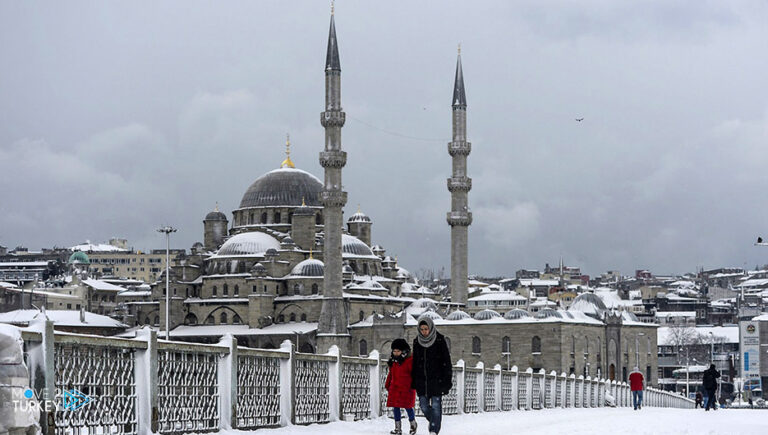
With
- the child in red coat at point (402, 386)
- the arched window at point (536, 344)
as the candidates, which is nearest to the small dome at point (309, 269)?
the arched window at point (536, 344)

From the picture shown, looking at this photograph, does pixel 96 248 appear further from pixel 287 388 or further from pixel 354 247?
pixel 287 388

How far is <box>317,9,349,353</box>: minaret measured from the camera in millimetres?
53312

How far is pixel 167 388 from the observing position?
927cm

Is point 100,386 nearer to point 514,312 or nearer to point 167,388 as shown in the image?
point 167,388

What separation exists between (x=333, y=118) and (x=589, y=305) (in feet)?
58.7

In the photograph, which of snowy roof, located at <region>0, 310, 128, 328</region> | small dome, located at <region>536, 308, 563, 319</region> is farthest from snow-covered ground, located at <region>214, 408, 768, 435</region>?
snowy roof, located at <region>0, 310, 128, 328</region>

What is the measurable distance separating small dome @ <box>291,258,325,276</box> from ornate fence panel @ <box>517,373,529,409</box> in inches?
1547

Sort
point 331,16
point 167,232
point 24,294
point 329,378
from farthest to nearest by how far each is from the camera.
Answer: point 24,294
point 331,16
point 167,232
point 329,378

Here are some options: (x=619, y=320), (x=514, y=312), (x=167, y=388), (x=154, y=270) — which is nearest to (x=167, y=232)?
(x=514, y=312)

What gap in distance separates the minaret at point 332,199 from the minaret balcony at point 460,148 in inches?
359

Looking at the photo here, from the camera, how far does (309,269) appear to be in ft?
199

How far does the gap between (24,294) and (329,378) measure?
71.1m

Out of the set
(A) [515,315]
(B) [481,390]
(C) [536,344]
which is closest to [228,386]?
(B) [481,390]

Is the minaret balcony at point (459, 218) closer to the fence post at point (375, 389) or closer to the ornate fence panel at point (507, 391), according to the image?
the ornate fence panel at point (507, 391)
